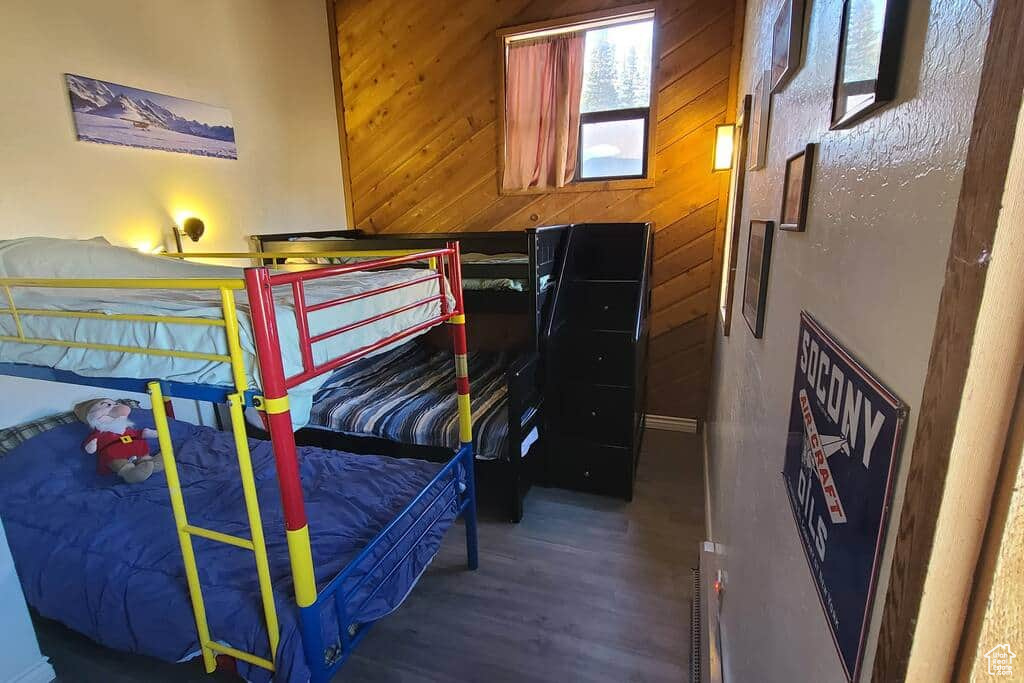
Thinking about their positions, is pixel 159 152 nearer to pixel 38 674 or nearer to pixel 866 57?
pixel 38 674

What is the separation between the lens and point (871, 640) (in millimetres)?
473

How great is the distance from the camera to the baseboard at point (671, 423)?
134 inches

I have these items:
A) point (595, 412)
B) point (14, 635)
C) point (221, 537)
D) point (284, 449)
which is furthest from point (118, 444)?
point (595, 412)

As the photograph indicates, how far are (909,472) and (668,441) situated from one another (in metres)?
3.04

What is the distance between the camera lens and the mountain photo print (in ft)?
7.54

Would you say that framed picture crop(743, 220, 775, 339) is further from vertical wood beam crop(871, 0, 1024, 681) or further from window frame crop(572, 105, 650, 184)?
window frame crop(572, 105, 650, 184)

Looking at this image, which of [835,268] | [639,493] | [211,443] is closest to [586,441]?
[639,493]

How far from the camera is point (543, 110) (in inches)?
129

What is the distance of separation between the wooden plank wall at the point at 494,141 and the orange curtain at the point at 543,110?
12 cm

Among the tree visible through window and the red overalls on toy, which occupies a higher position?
the tree visible through window

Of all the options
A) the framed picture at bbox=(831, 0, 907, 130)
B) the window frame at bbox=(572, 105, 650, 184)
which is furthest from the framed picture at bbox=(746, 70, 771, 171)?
the window frame at bbox=(572, 105, 650, 184)

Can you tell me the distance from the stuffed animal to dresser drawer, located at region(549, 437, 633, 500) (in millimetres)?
1952

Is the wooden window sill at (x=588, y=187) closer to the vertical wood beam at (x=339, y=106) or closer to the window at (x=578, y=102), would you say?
the window at (x=578, y=102)

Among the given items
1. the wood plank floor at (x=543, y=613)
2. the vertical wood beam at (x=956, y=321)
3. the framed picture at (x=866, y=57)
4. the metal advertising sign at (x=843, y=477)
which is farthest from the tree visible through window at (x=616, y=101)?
the vertical wood beam at (x=956, y=321)
